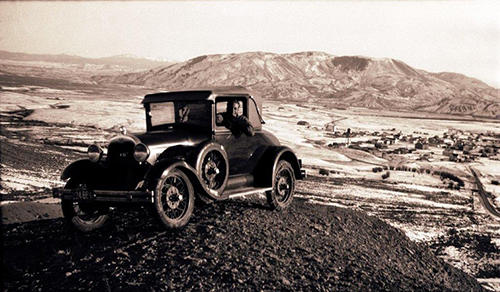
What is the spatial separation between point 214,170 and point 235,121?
1.28 metres

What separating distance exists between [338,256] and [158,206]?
10.2 ft

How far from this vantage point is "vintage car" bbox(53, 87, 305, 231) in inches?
269

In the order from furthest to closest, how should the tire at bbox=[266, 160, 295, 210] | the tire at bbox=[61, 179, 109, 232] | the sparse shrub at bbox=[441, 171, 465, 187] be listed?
the sparse shrub at bbox=[441, 171, 465, 187]
the tire at bbox=[266, 160, 295, 210]
the tire at bbox=[61, 179, 109, 232]

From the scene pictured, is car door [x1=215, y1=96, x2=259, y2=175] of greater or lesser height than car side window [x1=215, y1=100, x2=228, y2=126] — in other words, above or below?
below

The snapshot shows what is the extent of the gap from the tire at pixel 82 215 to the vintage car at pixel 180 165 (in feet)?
0.05

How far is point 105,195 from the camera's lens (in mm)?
6762

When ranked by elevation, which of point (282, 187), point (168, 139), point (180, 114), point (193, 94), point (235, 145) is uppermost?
point (193, 94)

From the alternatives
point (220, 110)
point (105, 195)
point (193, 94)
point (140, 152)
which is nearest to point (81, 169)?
point (105, 195)

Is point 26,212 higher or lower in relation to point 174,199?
lower

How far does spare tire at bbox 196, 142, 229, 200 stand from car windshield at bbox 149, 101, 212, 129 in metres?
0.65

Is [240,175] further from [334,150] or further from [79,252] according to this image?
[334,150]

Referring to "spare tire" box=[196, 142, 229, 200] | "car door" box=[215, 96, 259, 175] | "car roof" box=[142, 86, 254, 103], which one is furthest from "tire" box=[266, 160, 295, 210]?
"car roof" box=[142, 86, 254, 103]

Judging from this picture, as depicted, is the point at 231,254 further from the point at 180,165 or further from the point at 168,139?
the point at 168,139

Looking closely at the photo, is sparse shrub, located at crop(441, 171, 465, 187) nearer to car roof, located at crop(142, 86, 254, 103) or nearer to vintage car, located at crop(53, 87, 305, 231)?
vintage car, located at crop(53, 87, 305, 231)
